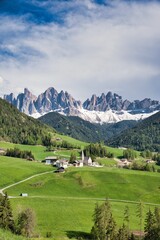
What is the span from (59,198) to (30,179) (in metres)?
27.6

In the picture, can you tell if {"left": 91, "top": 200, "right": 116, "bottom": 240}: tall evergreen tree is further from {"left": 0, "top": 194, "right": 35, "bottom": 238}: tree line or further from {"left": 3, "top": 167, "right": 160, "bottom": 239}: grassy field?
{"left": 0, "top": 194, "right": 35, "bottom": 238}: tree line

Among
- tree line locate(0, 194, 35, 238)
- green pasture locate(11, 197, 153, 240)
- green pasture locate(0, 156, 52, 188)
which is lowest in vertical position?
green pasture locate(11, 197, 153, 240)

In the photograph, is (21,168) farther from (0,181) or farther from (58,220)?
(58,220)

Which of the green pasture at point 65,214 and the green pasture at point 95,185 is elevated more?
the green pasture at point 95,185

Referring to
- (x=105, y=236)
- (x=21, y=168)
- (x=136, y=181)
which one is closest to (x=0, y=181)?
(x=21, y=168)

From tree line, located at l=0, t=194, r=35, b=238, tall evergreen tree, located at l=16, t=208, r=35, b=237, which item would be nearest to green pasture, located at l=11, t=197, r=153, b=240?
tall evergreen tree, located at l=16, t=208, r=35, b=237

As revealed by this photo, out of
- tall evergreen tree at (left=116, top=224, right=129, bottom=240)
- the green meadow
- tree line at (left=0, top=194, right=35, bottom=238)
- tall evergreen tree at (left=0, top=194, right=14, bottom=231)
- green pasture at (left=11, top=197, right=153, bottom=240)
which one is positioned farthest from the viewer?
the green meadow

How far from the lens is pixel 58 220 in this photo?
107 meters

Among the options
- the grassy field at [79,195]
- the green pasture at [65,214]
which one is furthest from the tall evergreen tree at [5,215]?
the grassy field at [79,195]

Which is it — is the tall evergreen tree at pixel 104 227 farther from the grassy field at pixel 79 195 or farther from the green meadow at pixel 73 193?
the grassy field at pixel 79 195

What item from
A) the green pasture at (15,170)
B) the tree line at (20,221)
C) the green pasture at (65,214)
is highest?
the green pasture at (15,170)

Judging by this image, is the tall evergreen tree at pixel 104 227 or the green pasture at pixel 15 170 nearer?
the tall evergreen tree at pixel 104 227

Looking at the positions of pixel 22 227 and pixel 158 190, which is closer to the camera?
pixel 22 227

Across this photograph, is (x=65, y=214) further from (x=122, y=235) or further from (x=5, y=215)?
(x=122, y=235)
